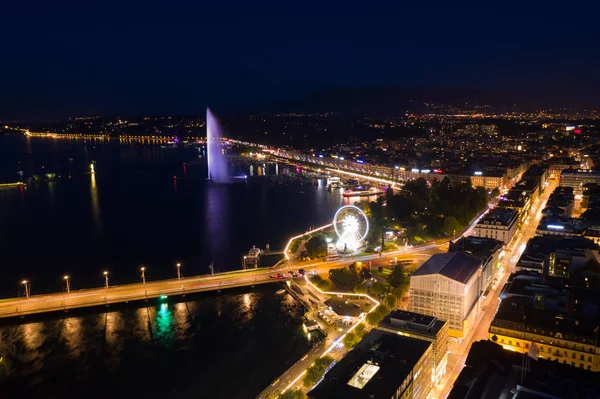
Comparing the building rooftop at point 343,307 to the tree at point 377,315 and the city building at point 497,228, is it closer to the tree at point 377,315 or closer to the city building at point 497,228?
A: the tree at point 377,315

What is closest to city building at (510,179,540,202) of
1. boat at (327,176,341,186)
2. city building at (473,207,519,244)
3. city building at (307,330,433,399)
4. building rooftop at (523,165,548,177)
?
building rooftop at (523,165,548,177)

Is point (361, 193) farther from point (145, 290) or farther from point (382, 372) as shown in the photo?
point (382, 372)

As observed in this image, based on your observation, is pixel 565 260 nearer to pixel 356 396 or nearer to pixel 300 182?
pixel 356 396

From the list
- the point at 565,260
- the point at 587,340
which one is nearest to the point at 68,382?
the point at 587,340

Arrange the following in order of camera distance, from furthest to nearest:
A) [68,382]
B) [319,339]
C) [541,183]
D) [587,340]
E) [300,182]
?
1. [300,182]
2. [541,183]
3. [319,339]
4. [68,382]
5. [587,340]

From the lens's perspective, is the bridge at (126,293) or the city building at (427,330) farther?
the bridge at (126,293)

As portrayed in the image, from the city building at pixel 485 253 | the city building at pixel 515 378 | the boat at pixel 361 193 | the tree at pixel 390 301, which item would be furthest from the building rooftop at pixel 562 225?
the boat at pixel 361 193
